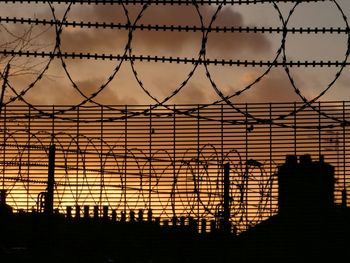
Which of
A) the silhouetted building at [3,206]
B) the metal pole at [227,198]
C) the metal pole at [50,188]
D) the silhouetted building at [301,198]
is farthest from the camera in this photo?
the silhouetted building at [301,198]

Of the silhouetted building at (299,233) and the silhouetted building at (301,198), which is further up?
the silhouetted building at (301,198)

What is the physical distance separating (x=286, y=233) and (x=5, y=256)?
14.9 feet

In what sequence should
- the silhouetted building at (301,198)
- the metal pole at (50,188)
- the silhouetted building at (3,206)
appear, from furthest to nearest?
the silhouetted building at (301,198)
the silhouetted building at (3,206)
the metal pole at (50,188)

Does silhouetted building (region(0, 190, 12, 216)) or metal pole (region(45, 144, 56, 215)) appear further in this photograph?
silhouetted building (region(0, 190, 12, 216))

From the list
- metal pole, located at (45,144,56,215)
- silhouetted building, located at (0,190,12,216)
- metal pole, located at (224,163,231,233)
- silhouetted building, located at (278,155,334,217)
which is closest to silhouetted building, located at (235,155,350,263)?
silhouetted building, located at (278,155,334,217)

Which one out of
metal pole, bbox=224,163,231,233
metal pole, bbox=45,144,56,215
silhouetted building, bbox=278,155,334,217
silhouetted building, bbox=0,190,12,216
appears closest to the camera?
metal pole, bbox=45,144,56,215

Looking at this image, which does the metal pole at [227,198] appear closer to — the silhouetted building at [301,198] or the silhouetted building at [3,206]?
the silhouetted building at [301,198]

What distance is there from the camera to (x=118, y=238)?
1350 centimetres

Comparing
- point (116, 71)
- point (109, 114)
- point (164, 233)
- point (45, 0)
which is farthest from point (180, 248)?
point (45, 0)

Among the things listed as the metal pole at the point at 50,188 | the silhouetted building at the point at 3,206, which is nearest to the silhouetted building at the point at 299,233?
the metal pole at the point at 50,188

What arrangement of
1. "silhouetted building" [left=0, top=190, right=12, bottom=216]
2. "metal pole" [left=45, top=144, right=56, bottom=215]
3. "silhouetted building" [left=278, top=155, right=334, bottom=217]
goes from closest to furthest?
"metal pole" [left=45, top=144, right=56, bottom=215]
"silhouetted building" [left=0, top=190, right=12, bottom=216]
"silhouetted building" [left=278, top=155, right=334, bottom=217]

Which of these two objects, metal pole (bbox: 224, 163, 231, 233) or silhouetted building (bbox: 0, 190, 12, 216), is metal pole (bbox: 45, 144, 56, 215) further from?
metal pole (bbox: 224, 163, 231, 233)

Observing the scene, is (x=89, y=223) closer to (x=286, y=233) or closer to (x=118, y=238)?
(x=118, y=238)

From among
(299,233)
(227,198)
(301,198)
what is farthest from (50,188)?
→ (301,198)
